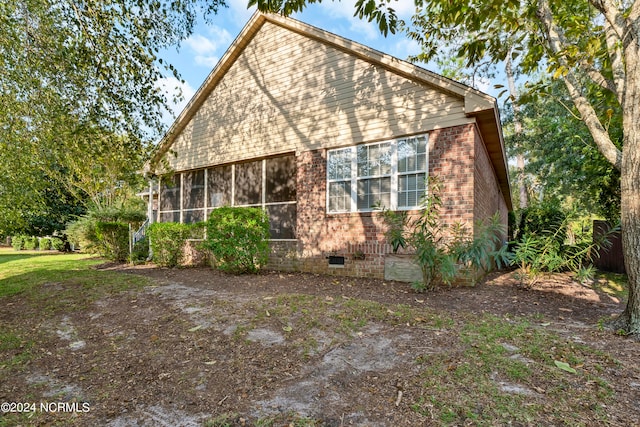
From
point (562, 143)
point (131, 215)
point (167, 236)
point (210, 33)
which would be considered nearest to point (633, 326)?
point (210, 33)

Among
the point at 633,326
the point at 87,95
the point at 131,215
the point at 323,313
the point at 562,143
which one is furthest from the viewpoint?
the point at 131,215

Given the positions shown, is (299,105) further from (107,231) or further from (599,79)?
(107,231)

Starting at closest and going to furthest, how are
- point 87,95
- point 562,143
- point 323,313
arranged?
point 323,313 < point 87,95 < point 562,143

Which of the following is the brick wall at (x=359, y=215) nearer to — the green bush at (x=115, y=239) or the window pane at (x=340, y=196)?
the window pane at (x=340, y=196)

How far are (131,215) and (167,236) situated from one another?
771cm

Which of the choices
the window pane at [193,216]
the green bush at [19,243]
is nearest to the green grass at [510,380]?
the window pane at [193,216]

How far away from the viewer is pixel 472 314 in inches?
184

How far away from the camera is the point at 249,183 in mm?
9906

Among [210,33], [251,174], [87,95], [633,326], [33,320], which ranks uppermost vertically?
[210,33]

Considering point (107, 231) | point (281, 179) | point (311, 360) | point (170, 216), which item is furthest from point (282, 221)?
point (107, 231)

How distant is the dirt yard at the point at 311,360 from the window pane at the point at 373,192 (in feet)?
7.74

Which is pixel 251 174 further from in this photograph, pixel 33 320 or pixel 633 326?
pixel 633 326

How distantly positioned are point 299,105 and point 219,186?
399 cm

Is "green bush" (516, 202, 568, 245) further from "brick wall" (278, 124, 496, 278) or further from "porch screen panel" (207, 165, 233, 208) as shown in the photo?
"porch screen panel" (207, 165, 233, 208)
